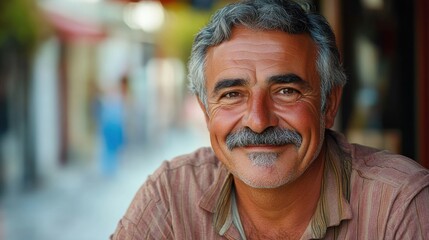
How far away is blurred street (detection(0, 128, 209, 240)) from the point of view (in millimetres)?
7425

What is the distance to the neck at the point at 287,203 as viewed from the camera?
206 cm

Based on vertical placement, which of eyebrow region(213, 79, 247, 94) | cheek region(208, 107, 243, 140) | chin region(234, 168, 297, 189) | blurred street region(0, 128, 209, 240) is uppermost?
eyebrow region(213, 79, 247, 94)

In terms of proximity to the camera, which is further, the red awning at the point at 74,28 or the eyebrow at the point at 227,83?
the red awning at the point at 74,28

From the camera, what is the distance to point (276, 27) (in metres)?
2.02

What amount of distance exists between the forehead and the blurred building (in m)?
1.71

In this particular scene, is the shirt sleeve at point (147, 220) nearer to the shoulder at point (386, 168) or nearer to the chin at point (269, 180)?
the chin at point (269, 180)

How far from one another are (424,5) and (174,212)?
102 inches

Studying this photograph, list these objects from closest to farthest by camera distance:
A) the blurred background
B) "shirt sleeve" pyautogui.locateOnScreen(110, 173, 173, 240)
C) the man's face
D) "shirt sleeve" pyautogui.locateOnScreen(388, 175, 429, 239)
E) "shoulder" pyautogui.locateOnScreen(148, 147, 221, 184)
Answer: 1. "shirt sleeve" pyautogui.locateOnScreen(388, 175, 429, 239)
2. the man's face
3. "shirt sleeve" pyautogui.locateOnScreen(110, 173, 173, 240)
4. "shoulder" pyautogui.locateOnScreen(148, 147, 221, 184)
5. the blurred background

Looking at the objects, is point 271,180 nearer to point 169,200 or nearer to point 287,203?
point 287,203

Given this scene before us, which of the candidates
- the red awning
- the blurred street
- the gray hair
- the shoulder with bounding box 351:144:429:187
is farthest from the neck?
the red awning

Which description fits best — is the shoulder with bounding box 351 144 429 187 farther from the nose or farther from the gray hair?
the nose

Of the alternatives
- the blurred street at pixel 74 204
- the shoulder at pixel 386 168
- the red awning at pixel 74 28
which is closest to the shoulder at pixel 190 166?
the shoulder at pixel 386 168

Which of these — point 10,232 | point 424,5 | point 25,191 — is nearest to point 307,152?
point 424,5

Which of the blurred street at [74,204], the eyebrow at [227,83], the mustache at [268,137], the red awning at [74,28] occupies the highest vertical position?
the red awning at [74,28]
